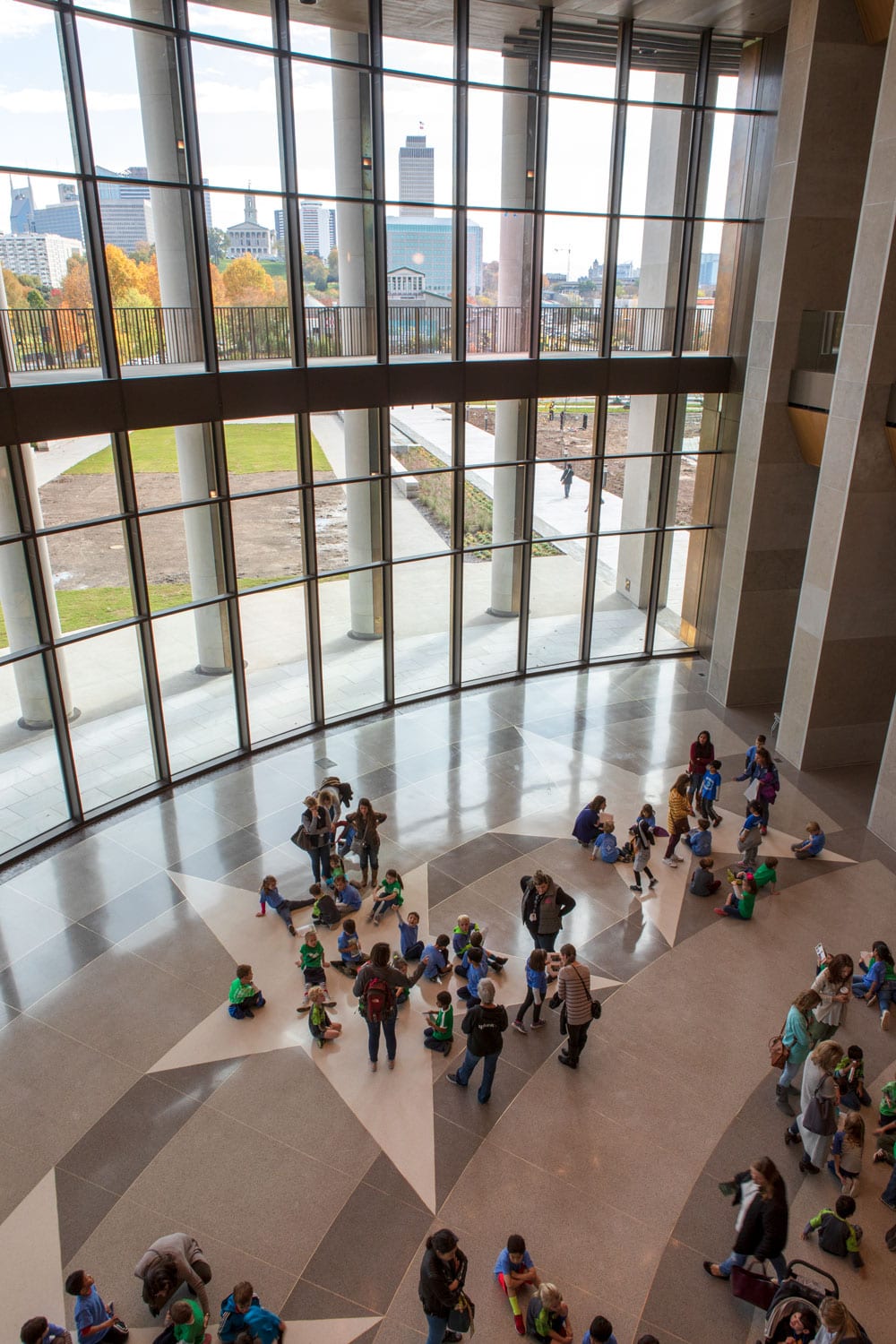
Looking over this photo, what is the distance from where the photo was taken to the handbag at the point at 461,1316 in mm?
6121

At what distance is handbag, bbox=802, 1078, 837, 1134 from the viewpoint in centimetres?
752

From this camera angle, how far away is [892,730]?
12617 millimetres

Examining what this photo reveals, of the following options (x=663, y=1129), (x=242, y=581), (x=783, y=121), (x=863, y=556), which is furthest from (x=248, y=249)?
(x=663, y=1129)

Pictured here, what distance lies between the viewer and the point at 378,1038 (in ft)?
29.0

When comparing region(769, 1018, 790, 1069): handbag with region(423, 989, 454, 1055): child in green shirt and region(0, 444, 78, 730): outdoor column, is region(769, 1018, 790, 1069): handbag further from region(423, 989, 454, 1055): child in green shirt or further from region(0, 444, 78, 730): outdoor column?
region(0, 444, 78, 730): outdoor column

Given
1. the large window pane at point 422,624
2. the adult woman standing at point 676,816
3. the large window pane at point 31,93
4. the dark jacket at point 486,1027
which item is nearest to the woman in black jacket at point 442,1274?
the dark jacket at point 486,1027

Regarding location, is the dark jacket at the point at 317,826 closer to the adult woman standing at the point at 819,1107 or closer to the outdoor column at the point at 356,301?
the outdoor column at the point at 356,301

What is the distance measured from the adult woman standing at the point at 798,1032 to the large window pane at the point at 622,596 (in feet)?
37.1

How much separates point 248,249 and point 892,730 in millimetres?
11204

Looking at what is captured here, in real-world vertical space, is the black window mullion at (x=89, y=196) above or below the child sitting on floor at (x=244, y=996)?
above

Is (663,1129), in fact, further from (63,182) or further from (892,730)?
(63,182)

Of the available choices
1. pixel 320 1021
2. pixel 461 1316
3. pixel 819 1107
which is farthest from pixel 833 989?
pixel 320 1021

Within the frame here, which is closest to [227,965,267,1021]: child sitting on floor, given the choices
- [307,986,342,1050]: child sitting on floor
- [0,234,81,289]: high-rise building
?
[307,986,342,1050]: child sitting on floor

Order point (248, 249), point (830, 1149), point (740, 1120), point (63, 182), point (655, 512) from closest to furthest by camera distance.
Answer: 1. point (830, 1149)
2. point (740, 1120)
3. point (63, 182)
4. point (248, 249)
5. point (655, 512)
